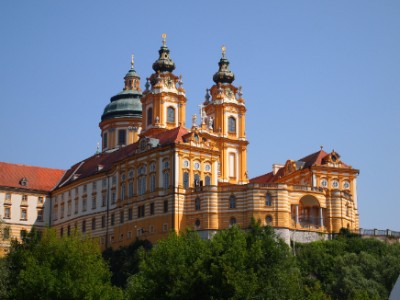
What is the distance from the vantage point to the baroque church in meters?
93.5

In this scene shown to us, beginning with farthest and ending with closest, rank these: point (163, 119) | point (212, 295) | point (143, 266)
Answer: point (163, 119) → point (143, 266) → point (212, 295)

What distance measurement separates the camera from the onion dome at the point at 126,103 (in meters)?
123

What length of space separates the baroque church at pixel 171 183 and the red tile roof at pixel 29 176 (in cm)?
16

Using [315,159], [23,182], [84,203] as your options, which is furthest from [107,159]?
[315,159]

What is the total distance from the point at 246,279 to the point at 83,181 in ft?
161

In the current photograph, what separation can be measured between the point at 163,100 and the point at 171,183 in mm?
17095

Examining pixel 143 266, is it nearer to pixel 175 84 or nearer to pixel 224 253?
pixel 224 253

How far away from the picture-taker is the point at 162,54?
112 meters

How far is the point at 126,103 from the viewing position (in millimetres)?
123812

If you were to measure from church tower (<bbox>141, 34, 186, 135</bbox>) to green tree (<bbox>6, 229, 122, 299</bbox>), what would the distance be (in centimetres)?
3497

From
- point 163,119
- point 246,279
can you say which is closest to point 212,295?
point 246,279

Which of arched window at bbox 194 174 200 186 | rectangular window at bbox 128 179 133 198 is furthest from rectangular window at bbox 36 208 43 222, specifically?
arched window at bbox 194 174 200 186

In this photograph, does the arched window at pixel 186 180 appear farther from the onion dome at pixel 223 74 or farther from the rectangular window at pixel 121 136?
the rectangular window at pixel 121 136

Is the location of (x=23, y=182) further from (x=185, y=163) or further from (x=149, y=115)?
(x=185, y=163)
